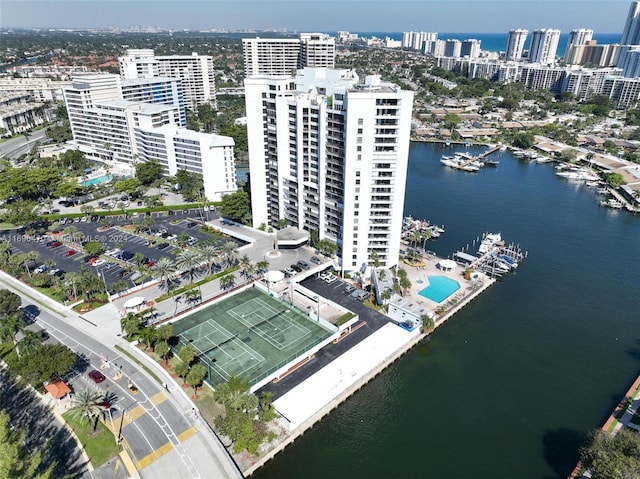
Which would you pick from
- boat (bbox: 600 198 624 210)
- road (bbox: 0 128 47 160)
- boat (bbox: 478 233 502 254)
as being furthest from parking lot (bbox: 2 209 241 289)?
boat (bbox: 600 198 624 210)

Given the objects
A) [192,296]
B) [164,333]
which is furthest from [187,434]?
[192,296]

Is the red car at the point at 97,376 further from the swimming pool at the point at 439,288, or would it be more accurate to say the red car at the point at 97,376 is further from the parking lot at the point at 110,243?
the swimming pool at the point at 439,288

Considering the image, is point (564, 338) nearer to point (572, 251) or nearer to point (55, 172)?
point (572, 251)

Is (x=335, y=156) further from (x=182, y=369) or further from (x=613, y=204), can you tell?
(x=613, y=204)

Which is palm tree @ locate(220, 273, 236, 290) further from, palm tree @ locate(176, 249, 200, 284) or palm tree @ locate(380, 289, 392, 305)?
palm tree @ locate(380, 289, 392, 305)

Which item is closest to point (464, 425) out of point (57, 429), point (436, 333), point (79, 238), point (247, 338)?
point (436, 333)

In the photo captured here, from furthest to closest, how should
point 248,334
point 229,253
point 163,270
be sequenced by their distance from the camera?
point 229,253
point 163,270
point 248,334
